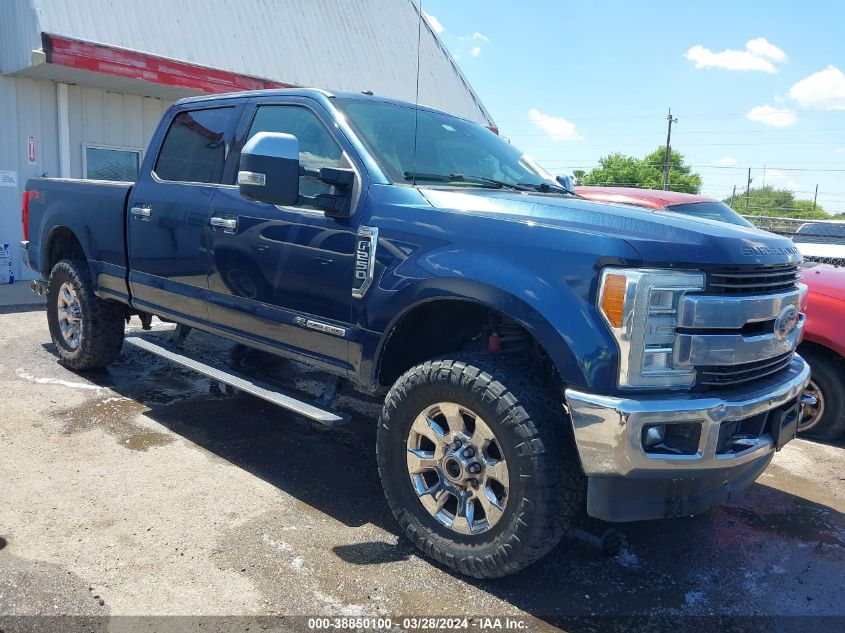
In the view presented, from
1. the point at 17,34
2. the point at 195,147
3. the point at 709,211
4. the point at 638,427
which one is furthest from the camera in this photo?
the point at 17,34

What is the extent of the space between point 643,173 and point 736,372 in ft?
247

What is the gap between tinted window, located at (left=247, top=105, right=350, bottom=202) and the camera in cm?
367

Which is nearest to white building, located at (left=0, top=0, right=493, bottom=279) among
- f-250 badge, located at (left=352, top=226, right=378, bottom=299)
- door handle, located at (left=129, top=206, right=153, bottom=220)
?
door handle, located at (left=129, top=206, right=153, bottom=220)

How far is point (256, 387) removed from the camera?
391 cm

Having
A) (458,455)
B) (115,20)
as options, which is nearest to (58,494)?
(458,455)

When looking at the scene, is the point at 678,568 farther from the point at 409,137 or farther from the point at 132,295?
the point at 132,295

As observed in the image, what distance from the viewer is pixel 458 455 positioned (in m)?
2.95

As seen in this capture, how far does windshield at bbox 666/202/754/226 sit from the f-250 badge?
16.4ft

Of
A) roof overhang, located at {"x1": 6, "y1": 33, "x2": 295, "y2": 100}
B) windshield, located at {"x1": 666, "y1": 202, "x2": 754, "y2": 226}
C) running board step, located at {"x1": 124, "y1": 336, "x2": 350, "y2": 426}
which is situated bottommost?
running board step, located at {"x1": 124, "y1": 336, "x2": 350, "y2": 426}

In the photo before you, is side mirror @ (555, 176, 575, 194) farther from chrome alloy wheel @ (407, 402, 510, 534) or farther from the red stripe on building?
the red stripe on building

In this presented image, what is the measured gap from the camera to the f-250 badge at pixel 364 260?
10.7 ft

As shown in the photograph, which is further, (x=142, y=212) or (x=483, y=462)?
(x=142, y=212)

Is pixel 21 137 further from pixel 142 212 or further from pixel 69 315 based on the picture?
pixel 142 212

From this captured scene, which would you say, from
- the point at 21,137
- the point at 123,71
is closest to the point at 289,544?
the point at 123,71
